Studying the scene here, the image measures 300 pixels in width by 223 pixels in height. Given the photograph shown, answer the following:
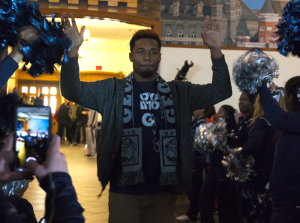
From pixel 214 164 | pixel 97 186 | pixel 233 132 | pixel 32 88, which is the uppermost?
pixel 32 88

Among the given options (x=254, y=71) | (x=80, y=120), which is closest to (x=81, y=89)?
(x=254, y=71)

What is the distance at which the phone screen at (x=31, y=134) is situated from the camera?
851mm

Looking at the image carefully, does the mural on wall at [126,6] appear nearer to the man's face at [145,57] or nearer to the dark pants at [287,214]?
the man's face at [145,57]

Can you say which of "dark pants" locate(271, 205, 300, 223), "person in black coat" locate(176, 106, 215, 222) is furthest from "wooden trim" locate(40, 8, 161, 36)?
"dark pants" locate(271, 205, 300, 223)

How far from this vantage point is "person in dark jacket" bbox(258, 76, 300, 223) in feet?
6.83

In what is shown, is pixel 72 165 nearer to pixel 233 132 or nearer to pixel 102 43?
pixel 233 132

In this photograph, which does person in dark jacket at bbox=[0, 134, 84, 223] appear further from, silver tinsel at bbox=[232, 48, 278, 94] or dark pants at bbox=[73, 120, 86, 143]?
dark pants at bbox=[73, 120, 86, 143]

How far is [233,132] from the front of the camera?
141 inches

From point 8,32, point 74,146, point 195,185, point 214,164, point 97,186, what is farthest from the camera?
point 74,146

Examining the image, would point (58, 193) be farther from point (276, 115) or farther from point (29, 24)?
point (276, 115)

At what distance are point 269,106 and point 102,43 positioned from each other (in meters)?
12.9

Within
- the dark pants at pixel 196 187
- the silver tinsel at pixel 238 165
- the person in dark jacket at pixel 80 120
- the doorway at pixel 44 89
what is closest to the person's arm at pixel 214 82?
the silver tinsel at pixel 238 165

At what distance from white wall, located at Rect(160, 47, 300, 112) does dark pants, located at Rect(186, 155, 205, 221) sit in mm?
2789

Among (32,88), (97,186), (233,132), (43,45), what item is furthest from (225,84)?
(32,88)
